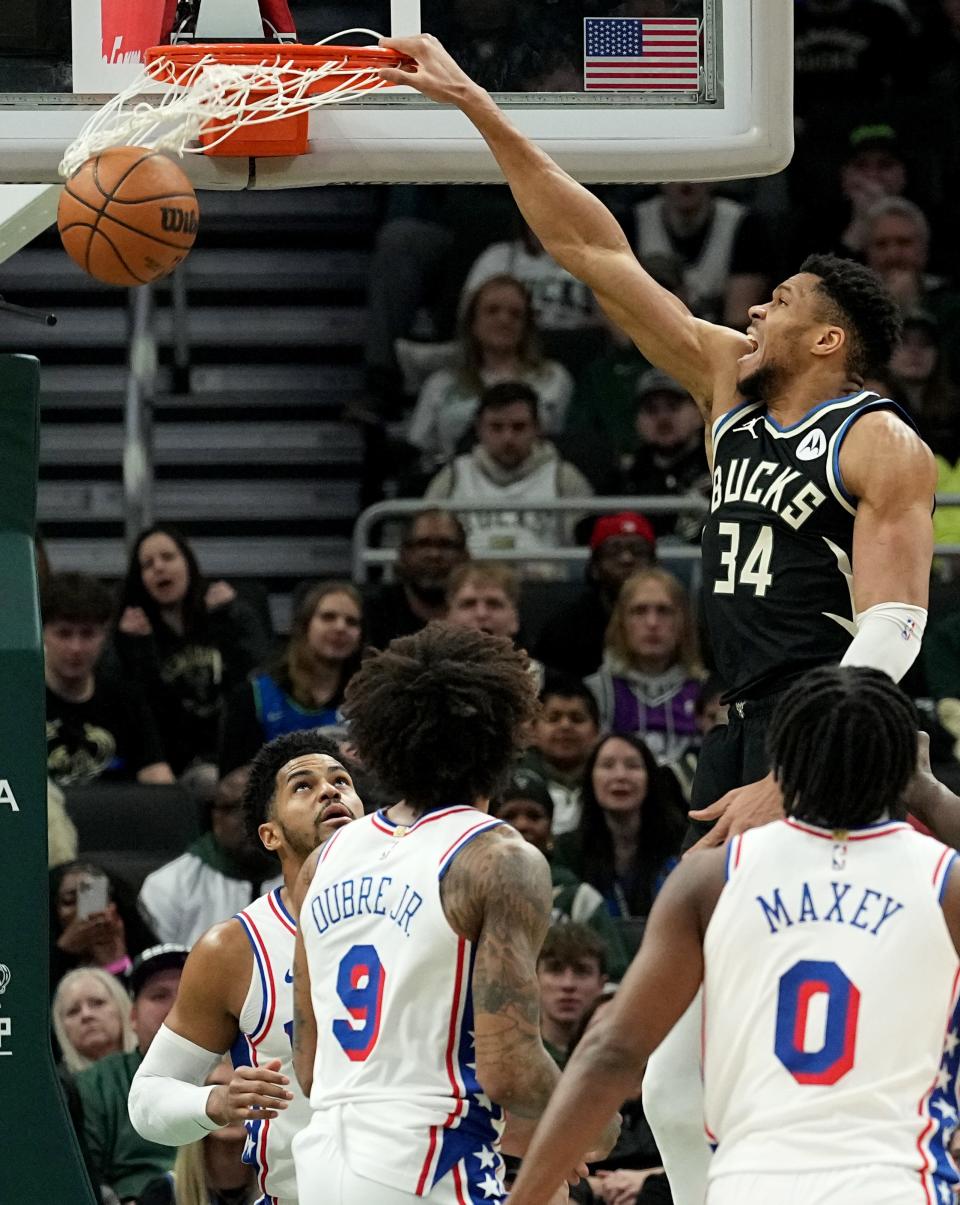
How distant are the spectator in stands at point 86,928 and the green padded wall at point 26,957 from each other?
6.89ft

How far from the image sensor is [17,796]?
5355mm

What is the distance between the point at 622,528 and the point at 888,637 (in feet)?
17.0

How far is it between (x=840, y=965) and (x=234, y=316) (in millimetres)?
9021

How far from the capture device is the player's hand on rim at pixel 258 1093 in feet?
14.3

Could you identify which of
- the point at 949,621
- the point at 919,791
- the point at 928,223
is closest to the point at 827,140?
the point at 928,223

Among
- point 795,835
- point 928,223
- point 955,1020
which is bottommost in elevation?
point 955,1020

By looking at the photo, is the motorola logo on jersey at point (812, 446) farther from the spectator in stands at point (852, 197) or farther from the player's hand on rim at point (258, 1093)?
the spectator in stands at point (852, 197)

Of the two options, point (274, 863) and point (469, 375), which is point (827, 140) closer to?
Answer: point (469, 375)

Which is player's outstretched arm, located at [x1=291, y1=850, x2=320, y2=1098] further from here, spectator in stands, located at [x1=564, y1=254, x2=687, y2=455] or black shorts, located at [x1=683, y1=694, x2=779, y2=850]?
spectator in stands, located at [x1=564, y1=254, x2=687, y2=455]

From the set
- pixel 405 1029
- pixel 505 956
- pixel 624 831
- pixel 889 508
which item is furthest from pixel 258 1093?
pixel 624 831

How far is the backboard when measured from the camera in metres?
5.41

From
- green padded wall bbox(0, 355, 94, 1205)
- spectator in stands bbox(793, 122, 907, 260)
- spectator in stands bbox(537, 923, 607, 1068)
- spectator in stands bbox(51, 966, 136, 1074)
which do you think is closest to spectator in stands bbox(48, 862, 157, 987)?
spectator in stands bbox(51, 966, 136, 1074)

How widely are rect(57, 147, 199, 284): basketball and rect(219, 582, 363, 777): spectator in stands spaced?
3.49m

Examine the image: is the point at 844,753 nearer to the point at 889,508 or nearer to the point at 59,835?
the point at 889,508
